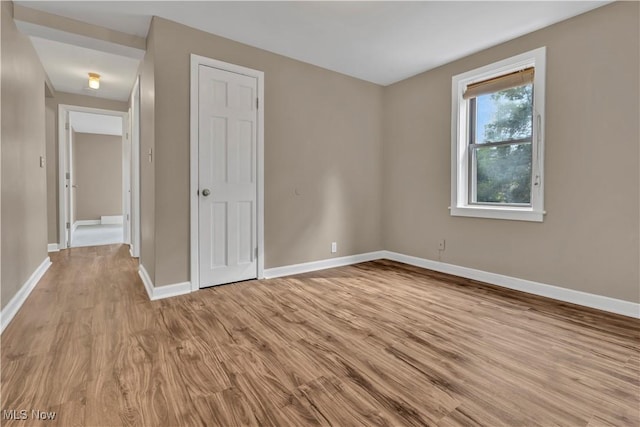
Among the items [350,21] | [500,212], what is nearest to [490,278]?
[500,212]

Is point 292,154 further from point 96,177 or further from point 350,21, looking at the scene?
point 96,177

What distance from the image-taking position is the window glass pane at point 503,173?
126 inches

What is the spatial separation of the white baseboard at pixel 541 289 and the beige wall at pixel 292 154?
1.04 meters

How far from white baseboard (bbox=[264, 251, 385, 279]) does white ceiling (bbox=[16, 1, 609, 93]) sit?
8.11 feet

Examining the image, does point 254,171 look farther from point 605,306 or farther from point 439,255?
point 605,306

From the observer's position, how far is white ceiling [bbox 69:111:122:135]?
6.30 m

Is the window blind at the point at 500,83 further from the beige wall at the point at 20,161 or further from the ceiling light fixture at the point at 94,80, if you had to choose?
→ the ceiling light fixture at the point at 94,80

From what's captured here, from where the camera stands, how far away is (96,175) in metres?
8.60

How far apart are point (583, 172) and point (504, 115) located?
3.25 ft

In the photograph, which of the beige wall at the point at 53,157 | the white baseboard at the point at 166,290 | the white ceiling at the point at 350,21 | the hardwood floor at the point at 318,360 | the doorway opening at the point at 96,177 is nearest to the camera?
the hardwood floor at the point at 318,360

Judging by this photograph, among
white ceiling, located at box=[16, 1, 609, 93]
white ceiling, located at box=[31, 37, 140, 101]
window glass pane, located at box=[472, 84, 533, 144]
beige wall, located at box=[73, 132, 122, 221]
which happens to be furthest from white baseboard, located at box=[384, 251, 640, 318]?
beige wall, located at box=[73, 132, 122, 221]

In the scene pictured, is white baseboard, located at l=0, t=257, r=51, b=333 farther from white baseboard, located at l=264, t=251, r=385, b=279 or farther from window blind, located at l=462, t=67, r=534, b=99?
window blind, located at l=462, t=67, r=534, b=99

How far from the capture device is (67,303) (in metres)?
2.71

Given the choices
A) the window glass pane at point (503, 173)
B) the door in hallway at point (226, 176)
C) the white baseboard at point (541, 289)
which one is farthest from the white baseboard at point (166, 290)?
the window glass pane at point (503, 173)
